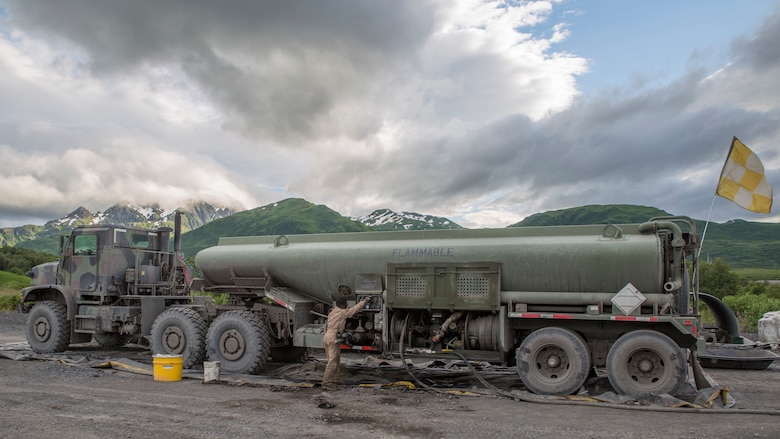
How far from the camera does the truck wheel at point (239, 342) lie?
11836 mm

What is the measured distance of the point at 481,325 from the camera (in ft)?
34.9

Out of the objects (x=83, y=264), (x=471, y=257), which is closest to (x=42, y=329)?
(x=83, y=264)

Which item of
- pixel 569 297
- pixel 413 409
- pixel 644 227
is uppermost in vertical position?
pixel 644 227

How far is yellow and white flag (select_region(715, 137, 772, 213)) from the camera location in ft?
37.1

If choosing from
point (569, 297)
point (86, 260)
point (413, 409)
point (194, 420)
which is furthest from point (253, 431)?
point (86, 260)

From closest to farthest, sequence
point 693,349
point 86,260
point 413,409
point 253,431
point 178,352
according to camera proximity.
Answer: point 253,431 → point 413,409 → point 693,349 → point 178,352 → point 86,260

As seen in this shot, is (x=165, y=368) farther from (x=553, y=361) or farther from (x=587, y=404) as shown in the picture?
(x=587, y=404)

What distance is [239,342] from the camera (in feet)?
39.4

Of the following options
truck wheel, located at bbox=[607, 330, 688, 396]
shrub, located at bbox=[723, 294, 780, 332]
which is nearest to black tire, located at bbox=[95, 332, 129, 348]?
truck wheel, located at bbox=[607, 330, 688, 396]

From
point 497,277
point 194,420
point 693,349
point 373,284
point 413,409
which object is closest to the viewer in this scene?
point 194,420

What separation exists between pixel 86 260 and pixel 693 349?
1416 cm

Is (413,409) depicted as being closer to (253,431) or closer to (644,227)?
(253,431)

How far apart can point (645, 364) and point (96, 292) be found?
13.0m

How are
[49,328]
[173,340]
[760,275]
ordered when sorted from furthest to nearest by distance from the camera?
[760,275]
[49,328]
[173,340]
